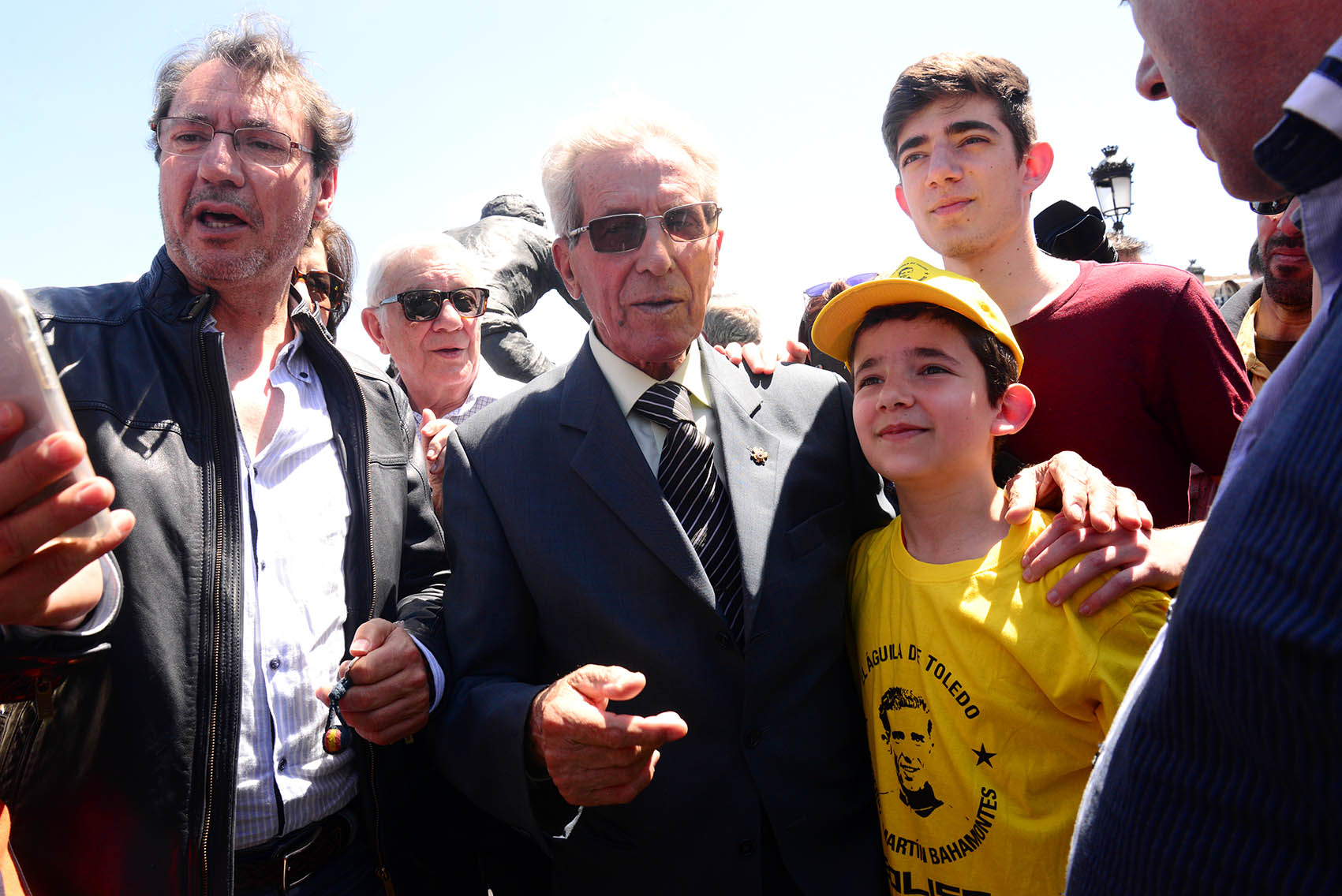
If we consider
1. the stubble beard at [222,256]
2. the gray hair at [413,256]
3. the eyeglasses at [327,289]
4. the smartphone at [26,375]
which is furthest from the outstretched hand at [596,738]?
the gray hair at [413,256]

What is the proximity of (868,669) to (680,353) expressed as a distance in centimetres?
101

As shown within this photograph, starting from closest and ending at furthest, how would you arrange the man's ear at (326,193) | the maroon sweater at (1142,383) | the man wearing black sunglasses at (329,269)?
the maroon sweater at (1142,383)
the man's ear at (326,193)
the man wearing black sunglasses at (329,269)

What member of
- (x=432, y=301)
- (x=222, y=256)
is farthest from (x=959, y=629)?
(x=432, y=301)

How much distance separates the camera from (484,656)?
6.57ft

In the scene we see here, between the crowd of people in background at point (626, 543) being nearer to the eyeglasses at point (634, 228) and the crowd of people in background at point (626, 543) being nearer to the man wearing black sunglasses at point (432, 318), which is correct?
the eyeglasses at point (634, 228)

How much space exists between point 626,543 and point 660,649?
275 millimetres

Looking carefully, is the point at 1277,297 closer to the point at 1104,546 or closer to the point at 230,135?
the point at 1104,546

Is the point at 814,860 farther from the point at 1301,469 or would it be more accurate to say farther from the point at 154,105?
the point at 154,105

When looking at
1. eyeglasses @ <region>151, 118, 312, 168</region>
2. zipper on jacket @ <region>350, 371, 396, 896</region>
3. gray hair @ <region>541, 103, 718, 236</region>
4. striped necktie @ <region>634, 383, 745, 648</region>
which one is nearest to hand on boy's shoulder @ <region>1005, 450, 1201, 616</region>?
striped necktie @ <region>634, 383, 745, 648</region>

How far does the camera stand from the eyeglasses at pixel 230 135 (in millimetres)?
2346

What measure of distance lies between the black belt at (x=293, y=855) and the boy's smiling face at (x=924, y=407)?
170cm

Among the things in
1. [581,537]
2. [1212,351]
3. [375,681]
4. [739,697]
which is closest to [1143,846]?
[739,697]

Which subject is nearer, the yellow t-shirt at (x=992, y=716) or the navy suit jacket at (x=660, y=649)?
the yellow t-shirt at (x=992, y=716)

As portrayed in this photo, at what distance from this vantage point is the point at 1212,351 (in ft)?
7.46
